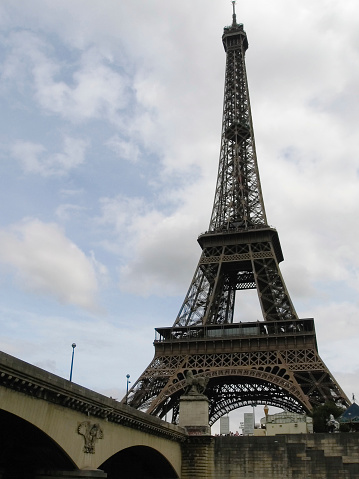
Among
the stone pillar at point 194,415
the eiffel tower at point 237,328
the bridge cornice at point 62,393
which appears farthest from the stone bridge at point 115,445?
the eiffel tower at point 237,328

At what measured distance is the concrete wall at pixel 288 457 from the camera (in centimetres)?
3747

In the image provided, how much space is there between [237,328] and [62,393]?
4178 cm

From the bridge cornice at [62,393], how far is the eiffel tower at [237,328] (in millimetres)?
25059

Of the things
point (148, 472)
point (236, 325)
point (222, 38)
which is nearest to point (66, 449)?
point (148, 472)

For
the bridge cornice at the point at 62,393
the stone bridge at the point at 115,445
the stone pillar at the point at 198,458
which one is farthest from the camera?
the stone pillar at the point at 198,458

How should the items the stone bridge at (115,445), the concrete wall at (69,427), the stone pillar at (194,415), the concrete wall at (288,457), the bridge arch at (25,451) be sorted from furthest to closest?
the stone pillar at (194,415) < the concrete wall at (288,457) < the bridge arch at (25,451) < the stone bridge at (115,445) < the concrete wall at (69,427)

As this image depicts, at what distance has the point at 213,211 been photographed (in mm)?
77312

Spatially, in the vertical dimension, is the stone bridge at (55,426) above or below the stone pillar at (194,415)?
below

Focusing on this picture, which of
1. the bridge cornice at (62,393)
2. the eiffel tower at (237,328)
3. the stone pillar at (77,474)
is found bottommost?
the stone pillar at (77,474)

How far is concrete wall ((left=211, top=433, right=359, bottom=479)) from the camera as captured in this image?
37469 mm

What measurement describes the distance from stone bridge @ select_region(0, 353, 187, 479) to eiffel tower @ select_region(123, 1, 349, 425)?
85.9ft

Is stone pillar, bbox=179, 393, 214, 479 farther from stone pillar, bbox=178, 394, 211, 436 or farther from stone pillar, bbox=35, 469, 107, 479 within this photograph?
stone pillar, bbox=35, 469, 107, 479

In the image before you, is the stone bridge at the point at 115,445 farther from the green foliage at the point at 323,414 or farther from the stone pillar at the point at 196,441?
the green foliage at the point at 323,414

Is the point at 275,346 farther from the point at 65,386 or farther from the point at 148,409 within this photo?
the point at 65,386
